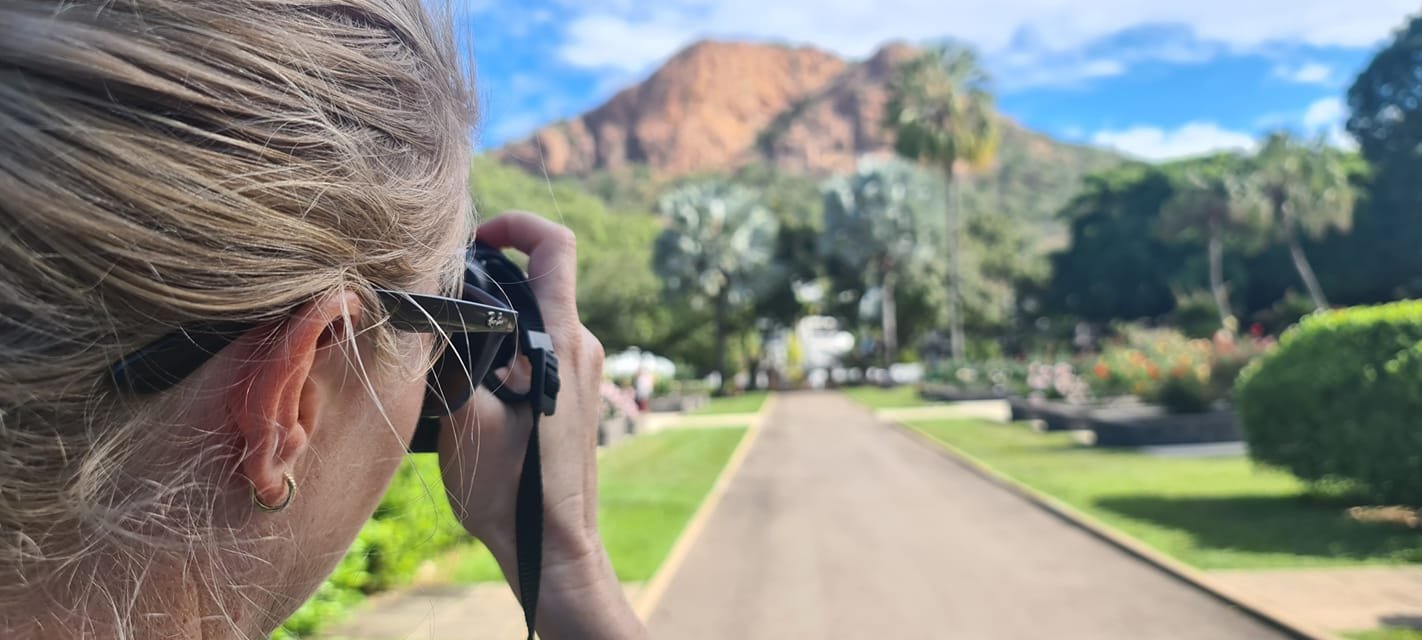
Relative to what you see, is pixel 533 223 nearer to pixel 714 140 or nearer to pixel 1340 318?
pixel 1340 318

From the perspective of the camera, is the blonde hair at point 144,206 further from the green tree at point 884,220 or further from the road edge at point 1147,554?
the green tree at point 884,220

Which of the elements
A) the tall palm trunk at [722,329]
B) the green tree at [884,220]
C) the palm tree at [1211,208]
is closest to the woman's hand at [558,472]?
the palm tree at [1211,208]

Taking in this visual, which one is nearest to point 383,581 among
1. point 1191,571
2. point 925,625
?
point 925,625

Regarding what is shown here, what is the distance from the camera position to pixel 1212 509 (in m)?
9.64

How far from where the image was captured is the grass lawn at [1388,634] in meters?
5.21

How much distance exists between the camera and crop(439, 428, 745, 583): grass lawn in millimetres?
8227

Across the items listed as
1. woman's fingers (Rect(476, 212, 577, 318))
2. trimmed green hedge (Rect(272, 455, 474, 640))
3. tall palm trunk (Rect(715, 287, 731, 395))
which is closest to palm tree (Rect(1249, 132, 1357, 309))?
tall palm trunk (Rect(715, 287, 731, 395))

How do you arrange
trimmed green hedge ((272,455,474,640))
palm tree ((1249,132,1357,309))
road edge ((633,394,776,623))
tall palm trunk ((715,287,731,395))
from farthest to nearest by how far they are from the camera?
tall palm trunk ((715,287,731,395))
palm tree ((1249,132,1357,309))
road edge ((633,394,776,623))
trimmed green hedge ((272,455,474,640))

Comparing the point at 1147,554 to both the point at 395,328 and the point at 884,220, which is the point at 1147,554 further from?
the point at 884,220

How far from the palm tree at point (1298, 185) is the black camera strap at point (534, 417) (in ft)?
135

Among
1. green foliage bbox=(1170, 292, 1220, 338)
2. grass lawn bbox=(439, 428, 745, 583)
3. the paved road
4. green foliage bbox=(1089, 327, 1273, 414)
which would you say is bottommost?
the paved road

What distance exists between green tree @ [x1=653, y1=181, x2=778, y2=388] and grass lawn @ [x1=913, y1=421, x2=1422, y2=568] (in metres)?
29.5

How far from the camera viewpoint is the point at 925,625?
6.18 m

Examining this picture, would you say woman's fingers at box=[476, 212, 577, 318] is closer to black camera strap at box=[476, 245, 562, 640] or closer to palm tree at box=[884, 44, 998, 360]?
black camera strap at box=[476, 245, 562, 640]
